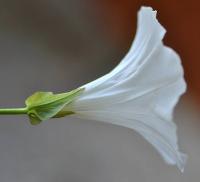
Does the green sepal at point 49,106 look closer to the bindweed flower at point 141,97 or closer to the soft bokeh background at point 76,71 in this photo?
the bindweed flower at point 141,97

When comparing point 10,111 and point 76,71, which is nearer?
point 10,111

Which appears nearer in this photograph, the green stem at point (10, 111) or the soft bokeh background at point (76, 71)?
the green stem at point (10, 111)

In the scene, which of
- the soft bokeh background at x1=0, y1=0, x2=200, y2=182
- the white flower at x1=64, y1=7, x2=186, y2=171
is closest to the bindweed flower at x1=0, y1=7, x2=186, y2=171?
the white flower at x1=64, y1=7, x2=186, y2=171

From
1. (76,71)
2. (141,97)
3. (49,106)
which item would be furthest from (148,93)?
(76,71)

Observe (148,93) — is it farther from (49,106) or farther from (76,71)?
(76,71)

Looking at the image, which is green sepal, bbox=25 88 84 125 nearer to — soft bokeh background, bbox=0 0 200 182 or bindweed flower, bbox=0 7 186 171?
bindweed flower, bbox=0 7 186 171

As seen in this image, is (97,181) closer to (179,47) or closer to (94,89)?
(179,47)

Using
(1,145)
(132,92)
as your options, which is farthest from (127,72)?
(1,145)

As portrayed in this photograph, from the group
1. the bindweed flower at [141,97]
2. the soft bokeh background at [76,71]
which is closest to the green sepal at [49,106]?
the bindweed flower at [141,97]
